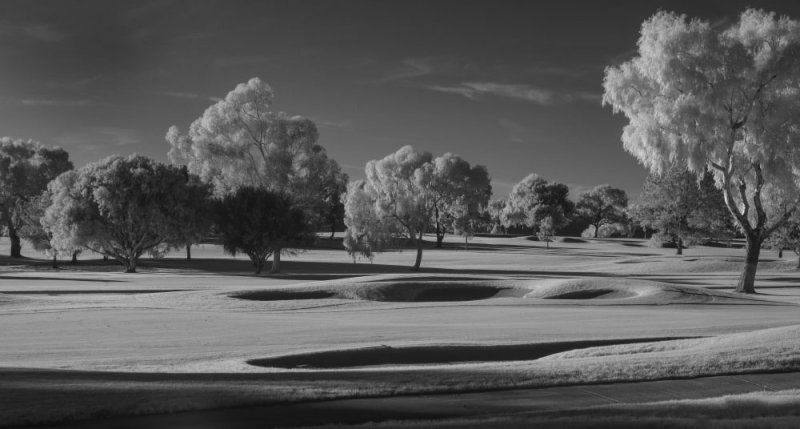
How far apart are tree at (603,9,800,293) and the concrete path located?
88.6 feet

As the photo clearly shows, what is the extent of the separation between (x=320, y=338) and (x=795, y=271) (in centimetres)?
6086

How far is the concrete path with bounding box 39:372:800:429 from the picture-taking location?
29.9ft

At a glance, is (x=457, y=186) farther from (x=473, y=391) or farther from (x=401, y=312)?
(x=473, y=391)

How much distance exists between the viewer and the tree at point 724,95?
1476 inches

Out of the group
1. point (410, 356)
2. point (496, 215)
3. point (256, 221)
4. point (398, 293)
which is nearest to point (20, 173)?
point (256, 221)

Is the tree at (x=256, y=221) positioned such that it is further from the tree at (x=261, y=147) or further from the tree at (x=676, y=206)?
the tree at (x=676, y=206)

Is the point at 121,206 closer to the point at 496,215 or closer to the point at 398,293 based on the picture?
the point at 398,293

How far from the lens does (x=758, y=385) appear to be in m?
12.6

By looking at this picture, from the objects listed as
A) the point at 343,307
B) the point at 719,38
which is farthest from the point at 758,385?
the point at 719,38

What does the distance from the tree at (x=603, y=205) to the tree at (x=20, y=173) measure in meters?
111

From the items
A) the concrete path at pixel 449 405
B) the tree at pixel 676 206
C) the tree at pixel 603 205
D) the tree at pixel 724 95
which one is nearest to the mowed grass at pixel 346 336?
the concrete path at pixel 449 405

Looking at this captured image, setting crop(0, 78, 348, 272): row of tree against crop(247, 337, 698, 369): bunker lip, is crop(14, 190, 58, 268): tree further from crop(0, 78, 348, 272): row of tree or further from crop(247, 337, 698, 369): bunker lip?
crop(247, 337, 698, 369): bunker lip

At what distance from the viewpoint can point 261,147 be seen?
218 ft

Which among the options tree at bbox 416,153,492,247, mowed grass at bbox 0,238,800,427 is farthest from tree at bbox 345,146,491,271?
mowed grass at bbox 0,238,800,427
